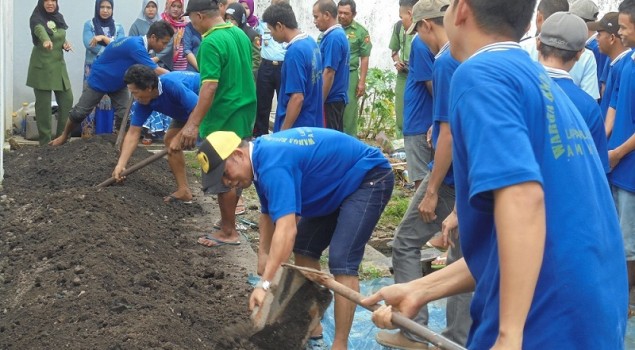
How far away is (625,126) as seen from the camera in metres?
6.23

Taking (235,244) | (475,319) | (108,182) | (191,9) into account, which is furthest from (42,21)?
(475,319)

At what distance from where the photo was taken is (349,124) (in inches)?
460

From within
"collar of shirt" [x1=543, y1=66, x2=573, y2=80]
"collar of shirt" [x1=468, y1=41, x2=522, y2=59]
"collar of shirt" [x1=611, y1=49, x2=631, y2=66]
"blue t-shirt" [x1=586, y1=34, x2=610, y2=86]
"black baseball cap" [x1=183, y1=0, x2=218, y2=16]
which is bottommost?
"black baseball cap" [x1=183, y1=0, x2=218, y2=16]

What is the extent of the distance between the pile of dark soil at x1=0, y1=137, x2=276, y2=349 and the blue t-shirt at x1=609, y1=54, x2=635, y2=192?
8.49 feet

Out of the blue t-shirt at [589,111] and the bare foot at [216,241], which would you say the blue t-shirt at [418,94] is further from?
the bare foot at [216,241]

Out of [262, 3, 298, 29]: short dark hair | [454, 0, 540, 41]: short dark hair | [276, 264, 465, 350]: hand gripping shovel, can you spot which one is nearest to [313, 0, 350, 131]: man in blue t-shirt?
[262, 3, 298, 29]: short dark hair

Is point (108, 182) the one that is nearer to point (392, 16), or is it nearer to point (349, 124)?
point (349, 124)

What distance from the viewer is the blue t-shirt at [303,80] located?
24.8 ft

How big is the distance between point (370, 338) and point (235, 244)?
7.15ft

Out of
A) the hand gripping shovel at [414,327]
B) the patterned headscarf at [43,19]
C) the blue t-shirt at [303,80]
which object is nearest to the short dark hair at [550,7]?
the blue t-shirt at [303,80]

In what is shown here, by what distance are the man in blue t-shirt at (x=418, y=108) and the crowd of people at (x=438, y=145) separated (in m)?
0.01

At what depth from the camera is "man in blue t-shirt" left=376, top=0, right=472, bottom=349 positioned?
5078mm

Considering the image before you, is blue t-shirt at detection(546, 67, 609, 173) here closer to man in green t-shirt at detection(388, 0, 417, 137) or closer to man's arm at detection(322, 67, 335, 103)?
man's arm at detection(322, 67, 335, 103)

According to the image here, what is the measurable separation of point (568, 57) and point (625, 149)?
5.17ft
